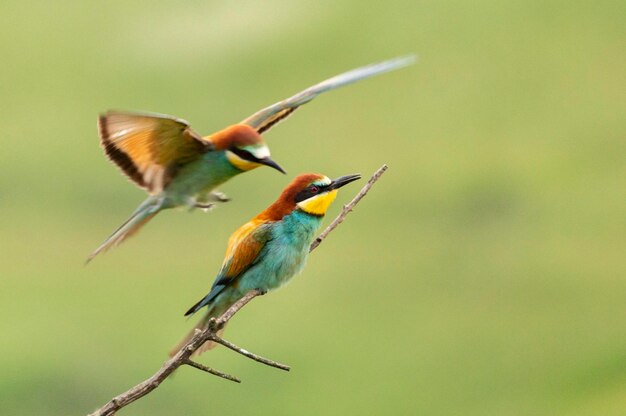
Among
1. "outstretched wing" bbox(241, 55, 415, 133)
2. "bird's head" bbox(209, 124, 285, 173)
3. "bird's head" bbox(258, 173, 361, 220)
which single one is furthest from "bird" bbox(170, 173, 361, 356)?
"bird's head" bbox(209, 124, 285, 173)

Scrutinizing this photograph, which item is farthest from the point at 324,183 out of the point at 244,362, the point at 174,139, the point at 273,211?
the point at 244,362

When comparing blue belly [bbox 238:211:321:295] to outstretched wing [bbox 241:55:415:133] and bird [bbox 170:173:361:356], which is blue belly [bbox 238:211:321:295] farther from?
outstretched wing [bbox 241:55:415:133]

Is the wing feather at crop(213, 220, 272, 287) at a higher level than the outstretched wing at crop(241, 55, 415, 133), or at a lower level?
lower

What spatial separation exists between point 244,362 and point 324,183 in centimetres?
248

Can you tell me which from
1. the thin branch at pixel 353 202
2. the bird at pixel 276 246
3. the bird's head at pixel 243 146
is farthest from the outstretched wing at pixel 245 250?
the bird's head at pixel 243 146

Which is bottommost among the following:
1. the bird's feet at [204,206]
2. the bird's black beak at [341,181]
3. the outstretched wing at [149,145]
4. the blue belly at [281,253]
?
the blue belly at [281,253]

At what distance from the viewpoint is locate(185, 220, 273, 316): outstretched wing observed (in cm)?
150

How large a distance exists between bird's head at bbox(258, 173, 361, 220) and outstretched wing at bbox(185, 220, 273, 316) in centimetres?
3

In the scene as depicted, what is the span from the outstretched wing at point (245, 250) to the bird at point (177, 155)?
0.16 m

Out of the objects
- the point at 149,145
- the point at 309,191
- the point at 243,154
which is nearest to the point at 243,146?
the point at 243,154

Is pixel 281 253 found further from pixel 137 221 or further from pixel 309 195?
pixel 137 221

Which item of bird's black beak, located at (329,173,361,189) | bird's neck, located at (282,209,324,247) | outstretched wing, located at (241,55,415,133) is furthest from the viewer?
bird's neck, located at (282,209,324,247)

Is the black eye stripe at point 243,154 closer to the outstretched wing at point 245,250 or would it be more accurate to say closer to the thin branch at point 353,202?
the thin branch at point 353,202

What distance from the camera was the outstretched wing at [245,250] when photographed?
150cm
